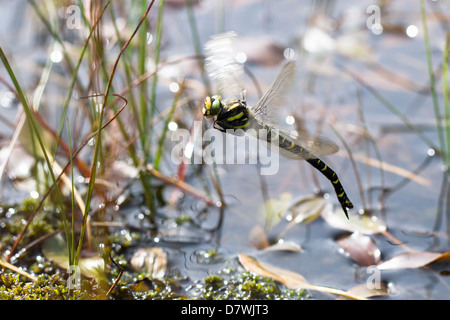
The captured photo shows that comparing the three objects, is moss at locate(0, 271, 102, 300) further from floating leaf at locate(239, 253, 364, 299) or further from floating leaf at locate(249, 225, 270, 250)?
floating leaf at locate(249, 225, 270, 250)

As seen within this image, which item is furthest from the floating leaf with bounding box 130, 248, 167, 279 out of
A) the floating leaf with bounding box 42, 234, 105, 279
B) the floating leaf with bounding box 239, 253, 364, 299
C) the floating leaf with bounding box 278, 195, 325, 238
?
the floating leaf with bounding box 278, 195, 325, 238

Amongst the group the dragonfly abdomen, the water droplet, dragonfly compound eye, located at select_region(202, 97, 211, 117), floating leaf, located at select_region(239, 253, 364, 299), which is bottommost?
floating leaf, located at select_region(239, 253, 364, 299)

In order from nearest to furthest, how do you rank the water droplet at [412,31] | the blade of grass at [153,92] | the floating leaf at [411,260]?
the floating leaf at [411,260], the blade of grass at [153,92], the water droplet at [412,31]

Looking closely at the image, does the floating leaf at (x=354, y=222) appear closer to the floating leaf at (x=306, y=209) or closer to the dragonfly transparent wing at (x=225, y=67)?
the floating leaf at (x=306, y=209)

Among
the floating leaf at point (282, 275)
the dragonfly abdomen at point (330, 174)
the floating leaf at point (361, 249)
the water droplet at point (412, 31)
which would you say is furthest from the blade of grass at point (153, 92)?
the water droplet at point (412, 31)

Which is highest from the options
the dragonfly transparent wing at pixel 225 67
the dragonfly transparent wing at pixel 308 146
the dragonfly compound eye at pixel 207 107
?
the dragonfly transparent wing at pixel 225 67
